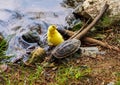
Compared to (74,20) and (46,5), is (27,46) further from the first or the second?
(46,5)

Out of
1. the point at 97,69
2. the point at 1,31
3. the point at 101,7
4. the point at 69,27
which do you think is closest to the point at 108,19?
the point at 101,7

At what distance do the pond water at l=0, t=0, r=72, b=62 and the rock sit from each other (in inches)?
18.9

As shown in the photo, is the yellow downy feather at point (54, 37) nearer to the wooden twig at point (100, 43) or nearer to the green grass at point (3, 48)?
the wooden twig at point (100, 43)

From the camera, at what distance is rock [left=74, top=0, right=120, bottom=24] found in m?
6.37

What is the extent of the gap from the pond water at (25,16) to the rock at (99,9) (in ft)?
1.58

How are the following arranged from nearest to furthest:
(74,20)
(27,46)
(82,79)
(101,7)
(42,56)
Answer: (82,79) < (42,56) < (27,46) < (101,7) < (74,20)

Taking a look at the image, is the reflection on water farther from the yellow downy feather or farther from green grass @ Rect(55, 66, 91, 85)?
green grass @ Rect(55, 66, 91, 85)

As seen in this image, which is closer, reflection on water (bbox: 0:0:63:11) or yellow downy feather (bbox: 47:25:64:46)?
yellow downy feather (bbox: 47:25:64:46)

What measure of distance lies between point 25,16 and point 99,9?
5.07 feet

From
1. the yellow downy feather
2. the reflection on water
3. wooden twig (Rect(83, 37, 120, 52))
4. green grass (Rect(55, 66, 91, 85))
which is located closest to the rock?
wooden twig (Rect(83, 37, 120, 52))

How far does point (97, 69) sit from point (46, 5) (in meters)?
2.89

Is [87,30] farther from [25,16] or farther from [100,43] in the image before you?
[25,16]

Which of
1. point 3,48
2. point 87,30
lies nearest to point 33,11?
point 3,48

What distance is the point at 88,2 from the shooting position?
690cm
